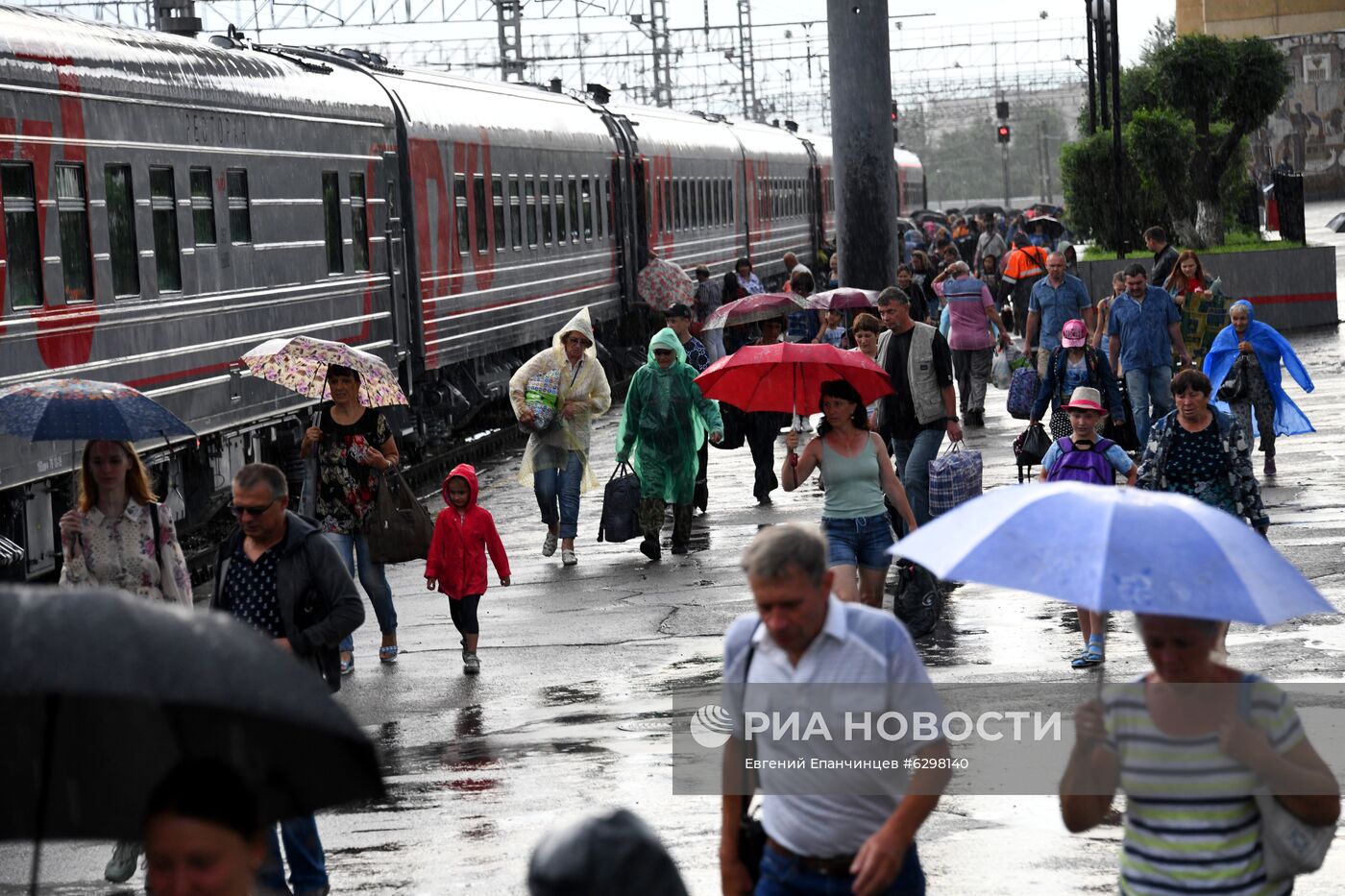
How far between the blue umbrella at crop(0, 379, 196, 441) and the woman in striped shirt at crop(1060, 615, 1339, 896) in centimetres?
513

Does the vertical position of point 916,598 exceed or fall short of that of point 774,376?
it falls short

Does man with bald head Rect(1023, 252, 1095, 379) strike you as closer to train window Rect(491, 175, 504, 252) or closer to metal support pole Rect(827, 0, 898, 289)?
metal support pole Rect(827, 0, 898, 289)

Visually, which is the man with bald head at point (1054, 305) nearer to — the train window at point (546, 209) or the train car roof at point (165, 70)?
the train car roof at point (165, 70)

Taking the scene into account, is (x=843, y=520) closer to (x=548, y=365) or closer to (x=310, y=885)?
(x=310, y=885)

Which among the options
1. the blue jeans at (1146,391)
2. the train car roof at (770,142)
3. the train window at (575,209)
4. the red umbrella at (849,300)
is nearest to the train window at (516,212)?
the train window at (575,209)

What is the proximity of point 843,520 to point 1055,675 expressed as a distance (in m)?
1.29

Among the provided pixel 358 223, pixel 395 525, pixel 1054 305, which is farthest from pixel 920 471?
pixel 358 223

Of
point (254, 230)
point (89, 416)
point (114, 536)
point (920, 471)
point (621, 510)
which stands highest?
point (254, 230)

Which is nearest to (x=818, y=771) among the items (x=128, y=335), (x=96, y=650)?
(x=96, y=650)

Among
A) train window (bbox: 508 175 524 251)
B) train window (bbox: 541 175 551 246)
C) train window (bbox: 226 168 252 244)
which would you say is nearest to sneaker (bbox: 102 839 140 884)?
train window (bbox: 226 168 252 244)

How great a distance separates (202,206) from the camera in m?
16.6

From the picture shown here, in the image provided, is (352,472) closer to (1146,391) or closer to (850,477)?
(850,477)

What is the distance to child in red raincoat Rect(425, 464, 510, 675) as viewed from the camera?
12.0 m

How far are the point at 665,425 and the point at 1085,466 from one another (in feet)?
16.7
